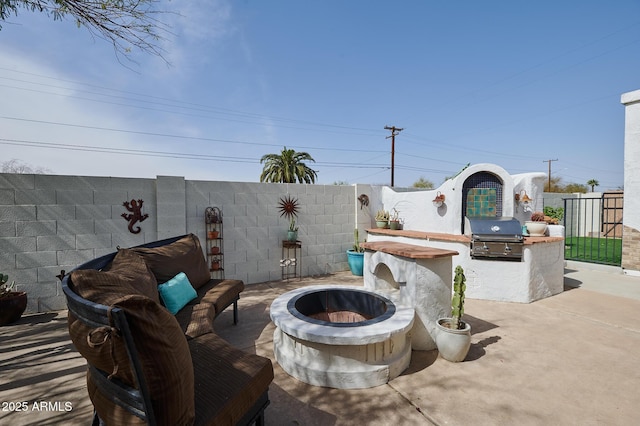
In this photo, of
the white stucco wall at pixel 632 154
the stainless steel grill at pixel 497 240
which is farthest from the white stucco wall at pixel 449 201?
the white stucco wall at pixel 632 154

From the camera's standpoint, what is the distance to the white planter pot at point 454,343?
2711mm

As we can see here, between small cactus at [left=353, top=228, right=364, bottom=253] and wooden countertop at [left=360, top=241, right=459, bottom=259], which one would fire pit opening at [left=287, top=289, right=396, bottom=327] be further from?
small cactus at [left=353, top=228, right=364, bottom=253]

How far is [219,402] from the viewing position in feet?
4.74

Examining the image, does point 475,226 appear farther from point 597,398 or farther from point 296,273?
point 296,273

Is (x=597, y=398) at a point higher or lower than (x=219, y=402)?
lower

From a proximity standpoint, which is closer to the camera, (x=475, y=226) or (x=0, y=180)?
(x=0, y=180)

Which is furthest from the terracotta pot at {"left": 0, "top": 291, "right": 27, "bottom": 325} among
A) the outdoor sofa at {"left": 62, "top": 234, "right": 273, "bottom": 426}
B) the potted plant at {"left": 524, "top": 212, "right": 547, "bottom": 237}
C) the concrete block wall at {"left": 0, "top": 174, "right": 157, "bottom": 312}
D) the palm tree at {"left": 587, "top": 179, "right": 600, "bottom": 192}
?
the palm tree at {"left": 587, "top": 179, "right": 600, "bottom": 192}

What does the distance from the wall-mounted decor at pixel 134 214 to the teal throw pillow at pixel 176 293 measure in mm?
1989

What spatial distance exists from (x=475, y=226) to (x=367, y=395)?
3677 mm

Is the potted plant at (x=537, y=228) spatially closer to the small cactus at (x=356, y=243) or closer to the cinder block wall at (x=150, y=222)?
the small cactus at (x=356, y=243)

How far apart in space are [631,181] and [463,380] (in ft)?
21.9

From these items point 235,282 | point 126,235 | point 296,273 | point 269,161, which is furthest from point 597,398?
point 269,161

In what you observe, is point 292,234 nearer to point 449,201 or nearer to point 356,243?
point 356,243

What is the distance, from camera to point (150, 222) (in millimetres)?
4730
